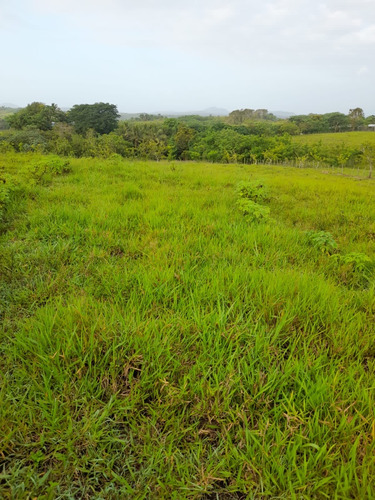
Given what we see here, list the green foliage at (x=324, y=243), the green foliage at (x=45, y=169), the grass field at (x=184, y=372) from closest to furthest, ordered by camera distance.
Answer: the grass field at (x=184, y=372)
the green foliage at (x=324, y=243)
the green foliage at (x=45, y=169)

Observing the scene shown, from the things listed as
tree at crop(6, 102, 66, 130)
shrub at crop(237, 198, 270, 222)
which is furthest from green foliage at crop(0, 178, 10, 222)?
tree at crop(6, 102, 66, 130)

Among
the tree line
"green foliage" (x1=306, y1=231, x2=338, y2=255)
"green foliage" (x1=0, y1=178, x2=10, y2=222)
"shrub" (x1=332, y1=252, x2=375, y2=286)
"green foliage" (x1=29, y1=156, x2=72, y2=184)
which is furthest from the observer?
the tree line

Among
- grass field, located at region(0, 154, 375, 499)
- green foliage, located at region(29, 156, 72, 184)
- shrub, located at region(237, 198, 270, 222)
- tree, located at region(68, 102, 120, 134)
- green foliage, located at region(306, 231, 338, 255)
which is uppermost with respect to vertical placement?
tree, located at region(68, 102, 120, 134)

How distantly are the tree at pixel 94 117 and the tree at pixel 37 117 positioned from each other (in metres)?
5.01

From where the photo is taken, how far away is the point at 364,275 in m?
2.59

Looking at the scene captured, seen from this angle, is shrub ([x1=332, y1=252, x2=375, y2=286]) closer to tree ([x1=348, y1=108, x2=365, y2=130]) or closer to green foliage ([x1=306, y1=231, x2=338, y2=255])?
green foliage ([x1=306, y1=231, x2=338, y2=255])

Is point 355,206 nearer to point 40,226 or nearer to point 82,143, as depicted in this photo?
point 40,226

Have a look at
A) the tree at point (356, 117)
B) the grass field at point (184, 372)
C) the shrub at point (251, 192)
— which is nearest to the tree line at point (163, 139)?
the tree at point (356, 117)

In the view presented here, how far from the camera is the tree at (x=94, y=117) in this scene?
204 ft

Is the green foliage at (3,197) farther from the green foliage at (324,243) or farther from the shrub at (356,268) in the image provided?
the shrub at (356,268)

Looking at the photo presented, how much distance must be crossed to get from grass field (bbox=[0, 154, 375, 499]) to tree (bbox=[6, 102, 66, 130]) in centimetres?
6303

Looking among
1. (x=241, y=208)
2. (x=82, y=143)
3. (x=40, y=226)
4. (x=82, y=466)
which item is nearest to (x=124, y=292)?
(x=82, y=466)

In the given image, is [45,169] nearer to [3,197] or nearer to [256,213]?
[3,197]

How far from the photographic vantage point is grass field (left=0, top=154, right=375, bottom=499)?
3.29 feet
